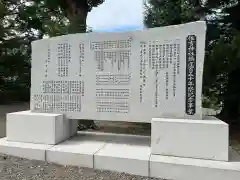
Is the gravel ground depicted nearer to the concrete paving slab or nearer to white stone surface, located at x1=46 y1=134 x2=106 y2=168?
white stone surface, located at x1=46 y1=134 x2=106 y2=168

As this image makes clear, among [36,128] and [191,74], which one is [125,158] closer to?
[191,74]

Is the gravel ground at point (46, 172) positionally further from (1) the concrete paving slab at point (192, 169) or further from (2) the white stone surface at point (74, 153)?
(1) the concrete paving slab at point (192, 169)

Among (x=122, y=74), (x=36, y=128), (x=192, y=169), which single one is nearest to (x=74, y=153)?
(x=36, y=128)

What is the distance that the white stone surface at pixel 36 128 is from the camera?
411cm

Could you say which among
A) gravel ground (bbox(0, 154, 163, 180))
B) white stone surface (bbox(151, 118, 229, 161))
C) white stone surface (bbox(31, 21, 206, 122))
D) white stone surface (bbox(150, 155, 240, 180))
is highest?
white stone surface (bbox(31, 21, 206, 122))

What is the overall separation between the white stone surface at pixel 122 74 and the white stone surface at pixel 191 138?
0.79 ft

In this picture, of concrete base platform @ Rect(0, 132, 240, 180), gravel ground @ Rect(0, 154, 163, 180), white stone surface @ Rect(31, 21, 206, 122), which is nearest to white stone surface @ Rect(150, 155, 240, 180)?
concrete base platform @ Rect(0, 132, 240, 180)

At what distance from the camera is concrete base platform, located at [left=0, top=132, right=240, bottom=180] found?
3.22 metres

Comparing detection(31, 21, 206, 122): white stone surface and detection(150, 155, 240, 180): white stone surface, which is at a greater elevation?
detection(31, 21, 206, 122): white stone surface

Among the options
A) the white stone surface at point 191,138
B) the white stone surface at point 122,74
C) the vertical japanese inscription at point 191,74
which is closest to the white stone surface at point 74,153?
the white stone surface at point 122,74

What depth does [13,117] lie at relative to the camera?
4297mm

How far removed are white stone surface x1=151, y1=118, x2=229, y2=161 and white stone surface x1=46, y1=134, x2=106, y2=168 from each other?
856mm

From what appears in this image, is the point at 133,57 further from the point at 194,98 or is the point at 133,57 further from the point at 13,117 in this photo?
the point at 13,117

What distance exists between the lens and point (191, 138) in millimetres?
3473
